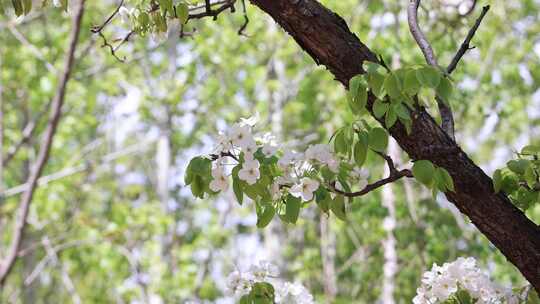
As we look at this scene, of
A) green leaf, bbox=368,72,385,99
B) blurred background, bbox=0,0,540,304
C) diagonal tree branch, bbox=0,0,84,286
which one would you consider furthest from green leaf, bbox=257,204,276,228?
blurred background, bbox=0,0,540,304

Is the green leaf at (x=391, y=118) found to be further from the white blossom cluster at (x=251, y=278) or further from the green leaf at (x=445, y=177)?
the white blossom cluster at (x=251, y=278)

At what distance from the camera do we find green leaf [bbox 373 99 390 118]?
1.41 metres

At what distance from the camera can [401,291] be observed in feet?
17.5

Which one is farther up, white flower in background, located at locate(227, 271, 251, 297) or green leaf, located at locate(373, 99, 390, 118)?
green leaf, located at locate(373, 99, 390, 118)

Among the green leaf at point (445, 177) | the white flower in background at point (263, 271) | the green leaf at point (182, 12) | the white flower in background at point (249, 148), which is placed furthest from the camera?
the white flower in background at point (263, 271)

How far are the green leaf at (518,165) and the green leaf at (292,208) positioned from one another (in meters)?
0.45

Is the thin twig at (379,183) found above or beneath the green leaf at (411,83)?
beneath

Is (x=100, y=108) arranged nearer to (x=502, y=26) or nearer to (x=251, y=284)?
(x=502, y=26)

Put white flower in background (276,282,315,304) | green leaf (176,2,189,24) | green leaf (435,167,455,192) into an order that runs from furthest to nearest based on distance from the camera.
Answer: white flower in background (276,282,315,304)
green leaf (176,2,189,24)
green leaf (435,167,455,192)

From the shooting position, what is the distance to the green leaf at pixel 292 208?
5.15 feet

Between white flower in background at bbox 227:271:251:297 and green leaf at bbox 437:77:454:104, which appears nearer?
green leaf at bbox 437:77:454:104

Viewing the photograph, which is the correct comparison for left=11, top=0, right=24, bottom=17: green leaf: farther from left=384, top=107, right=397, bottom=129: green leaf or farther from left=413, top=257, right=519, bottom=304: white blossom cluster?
left=413, top=257, right=519, bottom=304: white blossom cluster

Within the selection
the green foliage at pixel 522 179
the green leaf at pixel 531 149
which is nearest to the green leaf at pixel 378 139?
the green foliage at pixel 522 179

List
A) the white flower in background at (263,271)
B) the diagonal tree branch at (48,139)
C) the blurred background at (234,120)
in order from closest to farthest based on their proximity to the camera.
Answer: the white flower in background at (263,271), the diagonal tree branch at (48,139), the blurred background at (234,120)
